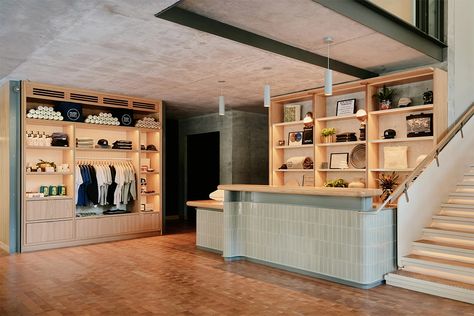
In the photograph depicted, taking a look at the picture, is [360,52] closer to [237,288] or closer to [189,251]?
[237,288]

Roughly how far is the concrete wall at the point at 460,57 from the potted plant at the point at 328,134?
1904 millimetres

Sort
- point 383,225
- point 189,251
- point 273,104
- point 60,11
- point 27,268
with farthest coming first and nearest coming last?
point 273,104 < point 189,251 < point 27,268 < point 383,225 < point 60,11

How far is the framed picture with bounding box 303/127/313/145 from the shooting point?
7472mm

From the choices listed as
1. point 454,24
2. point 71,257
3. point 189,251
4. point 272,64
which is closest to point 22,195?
point 71,257

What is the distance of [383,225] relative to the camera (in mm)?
4508

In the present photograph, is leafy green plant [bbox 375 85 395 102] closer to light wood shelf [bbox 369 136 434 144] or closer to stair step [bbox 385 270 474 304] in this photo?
light wood shelf [bbox 369 136 434 144]

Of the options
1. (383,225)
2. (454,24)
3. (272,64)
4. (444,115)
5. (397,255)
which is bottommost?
(397,255)

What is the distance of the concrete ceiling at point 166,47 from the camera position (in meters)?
3.86

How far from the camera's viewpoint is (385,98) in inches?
253

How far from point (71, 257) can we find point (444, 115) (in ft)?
19.6

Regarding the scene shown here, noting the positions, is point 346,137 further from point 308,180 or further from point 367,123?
point 308,180

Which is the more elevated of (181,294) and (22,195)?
(22,195)

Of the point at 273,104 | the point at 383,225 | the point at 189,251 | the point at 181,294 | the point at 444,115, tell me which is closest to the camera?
the point at 181,294

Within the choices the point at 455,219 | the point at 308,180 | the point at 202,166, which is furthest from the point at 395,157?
the point at 202,166
